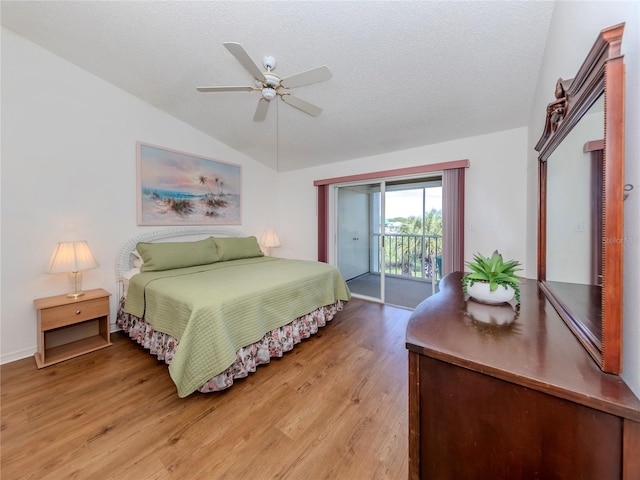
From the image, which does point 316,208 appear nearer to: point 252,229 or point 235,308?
point 252,229

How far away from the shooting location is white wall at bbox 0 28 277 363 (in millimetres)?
2211

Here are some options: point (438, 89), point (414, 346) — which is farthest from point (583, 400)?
point (438, 89)

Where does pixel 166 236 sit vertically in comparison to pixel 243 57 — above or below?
below

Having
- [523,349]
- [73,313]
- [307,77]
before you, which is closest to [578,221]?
[523,349]

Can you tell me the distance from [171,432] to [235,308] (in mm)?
786

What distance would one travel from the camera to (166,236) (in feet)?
10.8

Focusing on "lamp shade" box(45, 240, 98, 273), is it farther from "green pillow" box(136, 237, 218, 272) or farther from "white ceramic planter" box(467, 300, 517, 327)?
"white ceramic planter" box(467, 300, 517, 327)

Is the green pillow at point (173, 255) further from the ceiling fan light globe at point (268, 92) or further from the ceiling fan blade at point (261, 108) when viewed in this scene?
the ceiling fan light globe at point (268, 92)

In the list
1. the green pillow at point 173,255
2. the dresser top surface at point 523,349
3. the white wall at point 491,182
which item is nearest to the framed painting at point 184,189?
the green pillow at point 173,255

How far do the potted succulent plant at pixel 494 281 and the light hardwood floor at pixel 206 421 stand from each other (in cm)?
96

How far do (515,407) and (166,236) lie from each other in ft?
12.1

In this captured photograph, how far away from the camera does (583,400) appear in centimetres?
58

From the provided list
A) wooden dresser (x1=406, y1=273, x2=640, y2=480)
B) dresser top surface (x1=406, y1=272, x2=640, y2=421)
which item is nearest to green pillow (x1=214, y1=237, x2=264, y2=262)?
dresser top surface (x1=406, y1=272, x2=640, y2=421)

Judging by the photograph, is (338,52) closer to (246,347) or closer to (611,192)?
(611,192)
